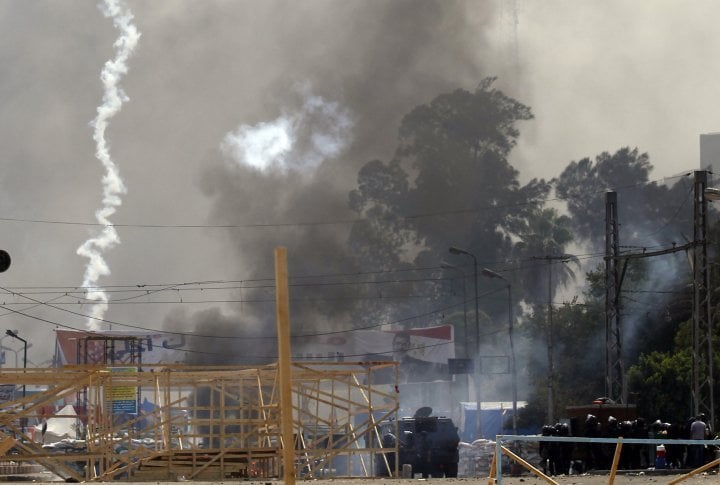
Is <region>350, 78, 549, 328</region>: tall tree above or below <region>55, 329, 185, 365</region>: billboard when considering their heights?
above

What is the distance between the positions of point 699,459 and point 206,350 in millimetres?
49856

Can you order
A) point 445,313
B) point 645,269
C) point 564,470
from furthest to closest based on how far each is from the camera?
point 445,313, point 645,269, point 564,470

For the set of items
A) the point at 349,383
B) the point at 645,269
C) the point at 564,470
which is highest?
the point at 645,269

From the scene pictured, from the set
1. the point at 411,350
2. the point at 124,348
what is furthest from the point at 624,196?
the point at 124,348

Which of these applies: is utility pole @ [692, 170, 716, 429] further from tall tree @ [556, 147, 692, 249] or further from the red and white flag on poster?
tall tree @ [556, 147, 692, 249]

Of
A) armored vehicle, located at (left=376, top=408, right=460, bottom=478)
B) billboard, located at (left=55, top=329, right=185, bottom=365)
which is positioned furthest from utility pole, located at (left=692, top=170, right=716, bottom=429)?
billboard, located at (left=55, top=329, right=185, bottom=365)

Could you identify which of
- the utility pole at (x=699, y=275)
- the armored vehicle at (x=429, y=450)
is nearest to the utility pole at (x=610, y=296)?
the utility pole at (x=699, y=275)

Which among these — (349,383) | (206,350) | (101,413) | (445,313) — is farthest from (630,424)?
(445,313)

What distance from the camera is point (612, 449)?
103 feet

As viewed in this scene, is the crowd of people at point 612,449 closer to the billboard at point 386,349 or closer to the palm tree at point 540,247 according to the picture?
the billboard at point 386,349

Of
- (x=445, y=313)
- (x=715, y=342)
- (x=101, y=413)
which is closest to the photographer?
(x=101, y=413)

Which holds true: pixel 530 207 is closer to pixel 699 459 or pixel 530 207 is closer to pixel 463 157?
pixel 463 157

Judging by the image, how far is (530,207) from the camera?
93375 millimetres

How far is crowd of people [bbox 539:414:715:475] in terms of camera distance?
30.0 m
